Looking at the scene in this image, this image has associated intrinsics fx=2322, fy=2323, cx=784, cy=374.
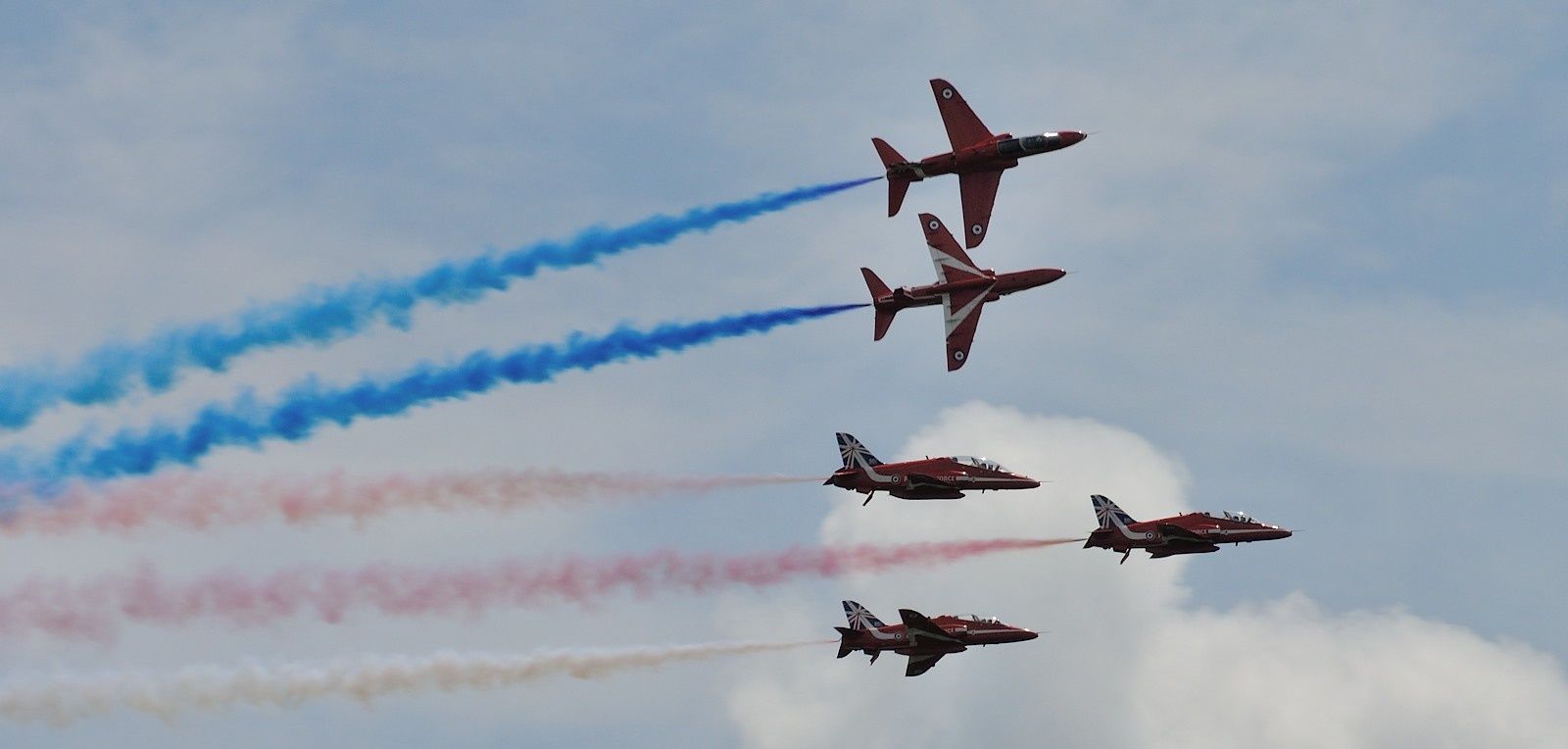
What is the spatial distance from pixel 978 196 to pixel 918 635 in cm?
1936

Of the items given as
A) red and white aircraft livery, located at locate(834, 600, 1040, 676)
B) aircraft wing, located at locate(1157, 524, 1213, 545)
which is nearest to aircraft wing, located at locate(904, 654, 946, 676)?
red and white aircraft livery, located at locate(834, 600, 1040, 676)

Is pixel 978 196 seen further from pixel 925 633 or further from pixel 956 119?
pixel 925 633

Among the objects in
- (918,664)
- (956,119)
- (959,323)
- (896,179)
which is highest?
(956,119)

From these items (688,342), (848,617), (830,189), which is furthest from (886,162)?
(848,617)

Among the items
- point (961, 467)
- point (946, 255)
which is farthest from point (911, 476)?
point (946, 255)

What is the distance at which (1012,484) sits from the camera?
9806 centimetres

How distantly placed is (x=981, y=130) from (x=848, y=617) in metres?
22.0

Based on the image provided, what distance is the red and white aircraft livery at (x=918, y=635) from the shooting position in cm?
9531

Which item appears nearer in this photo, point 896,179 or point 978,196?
point 896,179

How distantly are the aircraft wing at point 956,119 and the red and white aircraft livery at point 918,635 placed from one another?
2045 cm

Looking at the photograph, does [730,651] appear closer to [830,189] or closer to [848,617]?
[848,617]

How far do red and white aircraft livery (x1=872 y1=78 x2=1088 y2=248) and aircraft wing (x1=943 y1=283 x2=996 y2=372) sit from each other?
3.09 meters

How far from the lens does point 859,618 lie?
315 feet

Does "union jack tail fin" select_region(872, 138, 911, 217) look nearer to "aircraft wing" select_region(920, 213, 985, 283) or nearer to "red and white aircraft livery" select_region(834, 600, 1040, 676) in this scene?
"aircraft wing" select_region(920, 213, 985, 283)
